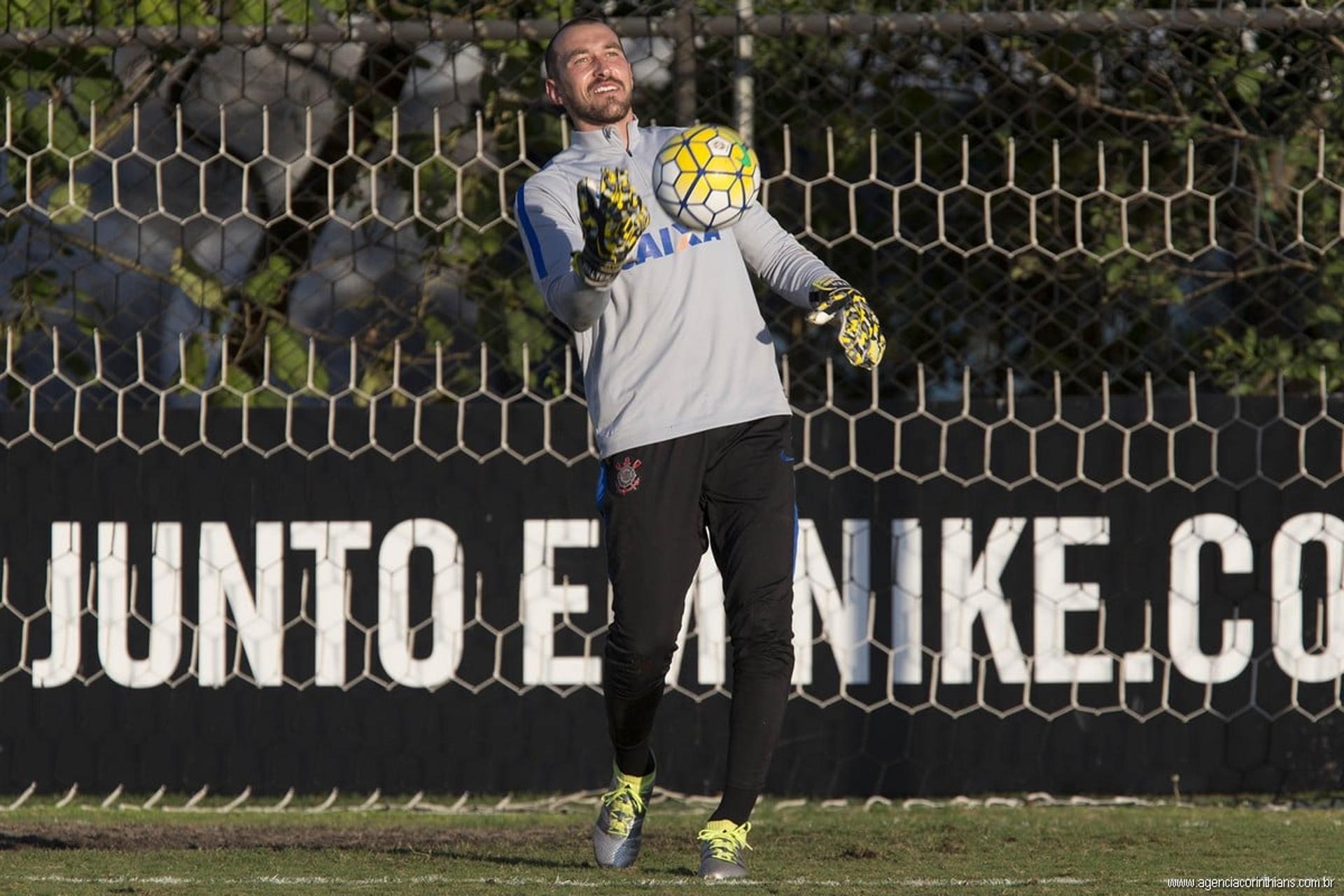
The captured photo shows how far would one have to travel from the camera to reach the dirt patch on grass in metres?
3.93

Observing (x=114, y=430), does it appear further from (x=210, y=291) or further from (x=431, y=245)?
(x=431, y=245)

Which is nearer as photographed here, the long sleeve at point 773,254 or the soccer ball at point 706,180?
the soccer ball at point 706,180

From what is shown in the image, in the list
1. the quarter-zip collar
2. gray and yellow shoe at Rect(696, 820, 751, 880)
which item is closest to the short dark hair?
the quarter-zip collar

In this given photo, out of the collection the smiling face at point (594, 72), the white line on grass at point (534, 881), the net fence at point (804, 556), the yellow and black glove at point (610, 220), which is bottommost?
the white line on grass at point (534, 881)

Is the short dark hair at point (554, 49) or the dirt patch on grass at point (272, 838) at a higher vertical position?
the short dark hair at point (554, 49)

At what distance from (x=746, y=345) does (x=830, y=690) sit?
1529mm

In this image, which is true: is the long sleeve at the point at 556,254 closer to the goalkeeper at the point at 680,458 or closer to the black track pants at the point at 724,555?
the goalkeeper at the point at 680,458

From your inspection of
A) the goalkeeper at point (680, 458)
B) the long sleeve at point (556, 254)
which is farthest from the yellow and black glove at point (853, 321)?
the long sleeve at point (556, 254)

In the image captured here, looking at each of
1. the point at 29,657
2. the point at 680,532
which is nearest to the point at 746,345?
the point at 680,532

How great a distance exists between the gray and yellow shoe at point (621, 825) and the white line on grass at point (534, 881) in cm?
14

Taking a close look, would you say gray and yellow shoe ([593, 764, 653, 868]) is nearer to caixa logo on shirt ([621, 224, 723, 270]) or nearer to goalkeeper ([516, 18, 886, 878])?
goalkeeper ([516, 18, 886, 878])

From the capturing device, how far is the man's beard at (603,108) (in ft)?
11.5

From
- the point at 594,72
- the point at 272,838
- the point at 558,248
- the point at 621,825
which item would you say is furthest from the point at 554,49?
the point at 272,838

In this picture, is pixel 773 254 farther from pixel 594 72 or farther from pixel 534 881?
pixel 534 881
